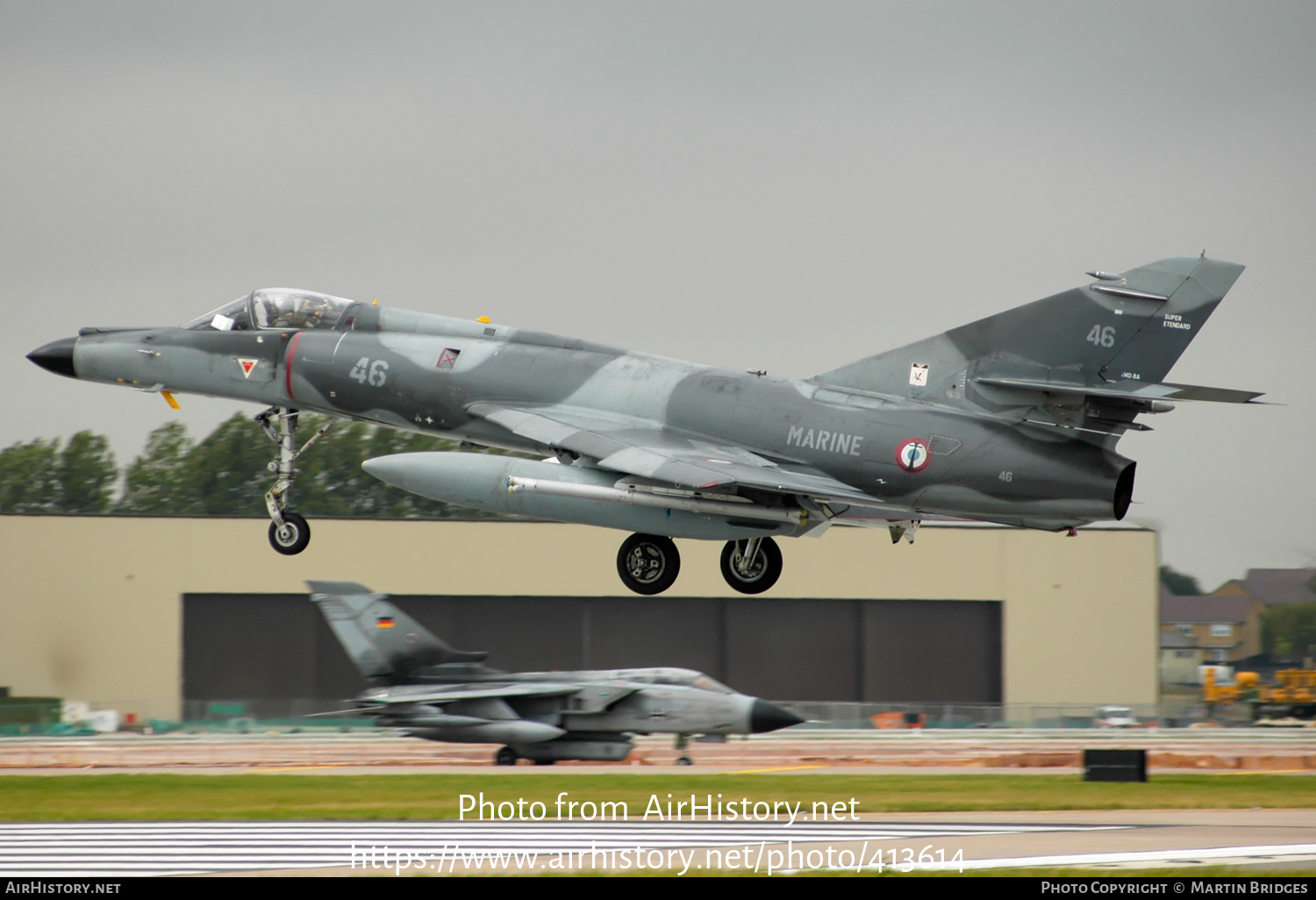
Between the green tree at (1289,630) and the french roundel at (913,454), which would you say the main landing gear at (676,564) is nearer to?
the french roundel at (913,454)

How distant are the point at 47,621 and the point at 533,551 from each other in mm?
17162

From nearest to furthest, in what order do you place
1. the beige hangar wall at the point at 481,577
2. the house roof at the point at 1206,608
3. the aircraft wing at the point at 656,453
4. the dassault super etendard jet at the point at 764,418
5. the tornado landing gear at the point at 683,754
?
the aircraft wing at the point at 656,453 < the dassault super etendard jet at the point at 764,418 < the tornado landing gear at the point at 683,754 < the beige hangar wall at the point at 481,577 < the house roof at the point at 1206,608

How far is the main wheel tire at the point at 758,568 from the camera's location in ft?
67.8

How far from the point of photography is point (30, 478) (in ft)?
300

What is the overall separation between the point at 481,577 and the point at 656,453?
34.0 meters

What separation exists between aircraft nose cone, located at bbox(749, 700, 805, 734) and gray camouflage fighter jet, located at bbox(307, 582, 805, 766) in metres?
0.02

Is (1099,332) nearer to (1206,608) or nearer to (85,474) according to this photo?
(85,474)

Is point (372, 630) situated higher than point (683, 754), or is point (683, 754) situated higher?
point (372, 630)

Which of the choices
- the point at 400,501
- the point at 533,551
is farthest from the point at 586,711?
the point at 400,501

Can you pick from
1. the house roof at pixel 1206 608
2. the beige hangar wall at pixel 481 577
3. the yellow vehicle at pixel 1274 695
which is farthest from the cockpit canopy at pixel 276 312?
the house roof at pixel 1206 608

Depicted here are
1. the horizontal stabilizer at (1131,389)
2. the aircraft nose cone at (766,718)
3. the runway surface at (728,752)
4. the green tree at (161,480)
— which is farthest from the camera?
the green tree at (161,480)

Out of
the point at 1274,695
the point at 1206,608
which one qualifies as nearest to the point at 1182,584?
the point at 1206,608

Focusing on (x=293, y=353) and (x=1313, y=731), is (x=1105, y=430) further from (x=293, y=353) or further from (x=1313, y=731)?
(x=1313, y=731)

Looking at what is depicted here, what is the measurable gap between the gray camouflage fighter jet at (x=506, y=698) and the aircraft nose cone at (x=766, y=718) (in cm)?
2
